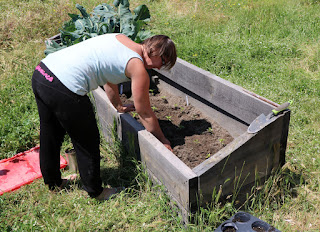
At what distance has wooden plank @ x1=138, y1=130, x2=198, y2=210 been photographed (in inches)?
99.9

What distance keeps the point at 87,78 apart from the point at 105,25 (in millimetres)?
2282

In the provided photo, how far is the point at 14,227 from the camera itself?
289 cm

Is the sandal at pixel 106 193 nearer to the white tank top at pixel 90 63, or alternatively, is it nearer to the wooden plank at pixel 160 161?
the wooden plank at pixel 160 161

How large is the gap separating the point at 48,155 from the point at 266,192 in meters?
1.94

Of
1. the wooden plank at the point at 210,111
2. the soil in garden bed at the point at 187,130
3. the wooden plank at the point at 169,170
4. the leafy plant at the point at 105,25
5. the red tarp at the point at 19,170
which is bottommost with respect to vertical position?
the red tarp at the point at 19,170

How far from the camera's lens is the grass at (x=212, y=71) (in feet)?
9.43

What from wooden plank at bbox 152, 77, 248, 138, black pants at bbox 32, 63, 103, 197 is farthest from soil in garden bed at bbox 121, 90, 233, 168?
black pants at bbox 32, 63, 103, 197

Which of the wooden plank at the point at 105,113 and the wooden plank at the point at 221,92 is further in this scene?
the wooden plank at the point at 105,113

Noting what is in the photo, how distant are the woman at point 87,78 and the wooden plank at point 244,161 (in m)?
0.73

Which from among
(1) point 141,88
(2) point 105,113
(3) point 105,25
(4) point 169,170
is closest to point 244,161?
(4) point 169,170

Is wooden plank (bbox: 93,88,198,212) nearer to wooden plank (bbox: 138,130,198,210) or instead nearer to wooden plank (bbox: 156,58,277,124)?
wooden plank (bbox: 138,130,198,210)

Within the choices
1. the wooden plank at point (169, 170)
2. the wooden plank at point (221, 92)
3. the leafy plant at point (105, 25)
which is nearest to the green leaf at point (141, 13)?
the leafy plant at point (105, 25)

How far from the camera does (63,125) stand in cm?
279

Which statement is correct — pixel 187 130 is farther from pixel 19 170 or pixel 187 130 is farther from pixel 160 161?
pixel 19 170
